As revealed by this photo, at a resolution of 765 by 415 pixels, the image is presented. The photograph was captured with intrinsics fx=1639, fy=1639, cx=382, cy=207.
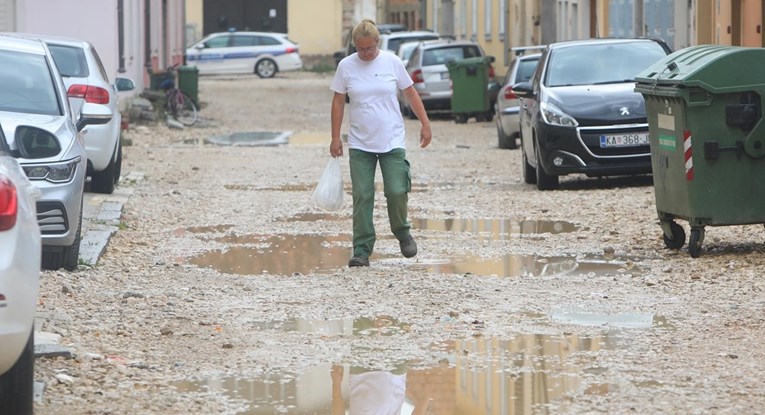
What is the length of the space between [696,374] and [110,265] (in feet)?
16.8

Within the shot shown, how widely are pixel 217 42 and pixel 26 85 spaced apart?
47358 millimetres

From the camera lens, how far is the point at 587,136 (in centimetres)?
1650

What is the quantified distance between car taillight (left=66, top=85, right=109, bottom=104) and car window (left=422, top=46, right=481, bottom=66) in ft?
55.7

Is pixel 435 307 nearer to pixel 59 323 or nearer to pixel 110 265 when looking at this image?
pixel 59 323

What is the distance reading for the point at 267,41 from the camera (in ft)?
194

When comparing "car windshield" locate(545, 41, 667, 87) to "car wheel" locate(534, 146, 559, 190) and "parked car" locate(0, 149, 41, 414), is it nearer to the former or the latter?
"car wheel" locate(534, 146, 559, 190)

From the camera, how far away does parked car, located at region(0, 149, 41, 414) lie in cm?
582

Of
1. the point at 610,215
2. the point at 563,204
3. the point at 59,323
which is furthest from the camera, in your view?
the point at 563,204

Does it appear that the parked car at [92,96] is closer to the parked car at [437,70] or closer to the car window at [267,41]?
the parked car at [437,70]

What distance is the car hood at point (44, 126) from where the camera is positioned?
1047 centimetres

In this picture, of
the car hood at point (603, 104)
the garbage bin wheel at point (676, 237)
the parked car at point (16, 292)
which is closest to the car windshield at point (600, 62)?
the car hood at point (603, 104)

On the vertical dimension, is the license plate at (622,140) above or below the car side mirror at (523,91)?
below

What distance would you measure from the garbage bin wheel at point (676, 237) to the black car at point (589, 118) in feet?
15.8

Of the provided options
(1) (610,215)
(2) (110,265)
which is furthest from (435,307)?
(1) (610,215)
